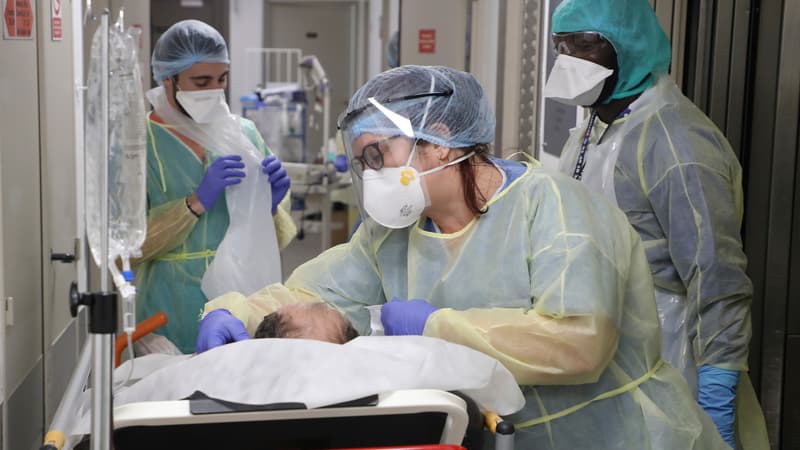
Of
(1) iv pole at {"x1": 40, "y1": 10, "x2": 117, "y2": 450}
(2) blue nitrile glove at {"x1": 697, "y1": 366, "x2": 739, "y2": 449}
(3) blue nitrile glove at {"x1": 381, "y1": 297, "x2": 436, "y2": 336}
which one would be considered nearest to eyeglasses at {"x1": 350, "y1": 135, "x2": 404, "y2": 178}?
(3) blue nitrile glove at {"x1": 381, "y1": 297, "x2": 436, "y2": 336}

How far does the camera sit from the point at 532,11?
3.24m

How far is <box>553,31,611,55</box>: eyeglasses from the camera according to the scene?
6.57 ft

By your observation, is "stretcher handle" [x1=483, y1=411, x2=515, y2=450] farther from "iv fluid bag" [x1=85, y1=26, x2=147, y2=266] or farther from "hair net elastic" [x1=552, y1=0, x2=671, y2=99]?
"hair net elastic" [x1=552, y1=0, x2=671, y2=99]

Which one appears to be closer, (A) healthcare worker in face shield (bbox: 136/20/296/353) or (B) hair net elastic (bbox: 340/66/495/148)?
(B) hair net elastic (bbox: 340/66/495/148)

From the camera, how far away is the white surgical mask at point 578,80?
1.98m

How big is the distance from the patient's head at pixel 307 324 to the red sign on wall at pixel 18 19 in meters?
0.77

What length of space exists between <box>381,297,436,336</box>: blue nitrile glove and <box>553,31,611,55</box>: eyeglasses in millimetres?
854

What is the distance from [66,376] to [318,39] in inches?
278

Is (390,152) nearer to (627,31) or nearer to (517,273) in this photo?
(517,273)

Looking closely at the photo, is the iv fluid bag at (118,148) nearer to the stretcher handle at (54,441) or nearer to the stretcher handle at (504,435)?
the stretcher handle at (54,441)

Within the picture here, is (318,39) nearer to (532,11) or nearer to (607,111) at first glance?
(532,11)

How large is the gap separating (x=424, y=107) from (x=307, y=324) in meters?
0.39

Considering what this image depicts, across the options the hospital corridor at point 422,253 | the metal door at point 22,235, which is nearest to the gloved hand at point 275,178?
the hospital corridor at point 422,253

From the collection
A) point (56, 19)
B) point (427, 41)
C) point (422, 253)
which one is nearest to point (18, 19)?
point (56, 19)
